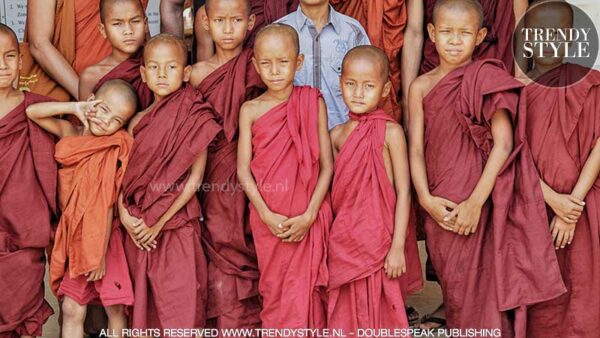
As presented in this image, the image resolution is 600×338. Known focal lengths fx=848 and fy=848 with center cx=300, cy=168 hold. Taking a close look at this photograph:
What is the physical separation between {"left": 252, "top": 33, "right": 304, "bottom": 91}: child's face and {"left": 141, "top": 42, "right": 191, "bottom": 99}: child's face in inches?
14.1

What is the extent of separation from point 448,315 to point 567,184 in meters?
0.76

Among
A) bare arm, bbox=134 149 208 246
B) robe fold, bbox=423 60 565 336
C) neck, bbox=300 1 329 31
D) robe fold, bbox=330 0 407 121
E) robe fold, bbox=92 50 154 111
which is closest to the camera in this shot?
robe fold, bbox=423 60 565 336

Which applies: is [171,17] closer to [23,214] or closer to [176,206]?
[176,206]

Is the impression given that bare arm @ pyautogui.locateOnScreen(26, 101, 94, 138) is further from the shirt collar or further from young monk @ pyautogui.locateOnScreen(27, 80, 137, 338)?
the shirt collar

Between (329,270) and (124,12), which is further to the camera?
(124,12)

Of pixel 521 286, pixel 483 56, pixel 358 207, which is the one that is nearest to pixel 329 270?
pixel 358 207

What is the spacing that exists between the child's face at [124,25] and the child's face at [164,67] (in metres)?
0.31

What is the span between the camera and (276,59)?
366cm

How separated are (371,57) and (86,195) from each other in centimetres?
135

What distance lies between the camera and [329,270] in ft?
11.7

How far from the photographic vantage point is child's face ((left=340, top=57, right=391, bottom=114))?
11.8 feet

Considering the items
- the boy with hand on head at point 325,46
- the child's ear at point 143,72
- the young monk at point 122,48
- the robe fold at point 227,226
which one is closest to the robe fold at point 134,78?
the young monk at point 122,48

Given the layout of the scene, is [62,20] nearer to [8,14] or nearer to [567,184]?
[8,14]

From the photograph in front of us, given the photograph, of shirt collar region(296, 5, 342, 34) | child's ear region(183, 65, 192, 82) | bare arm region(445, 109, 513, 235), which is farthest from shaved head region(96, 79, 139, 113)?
bare arm region(445, 109, 513, 235)
